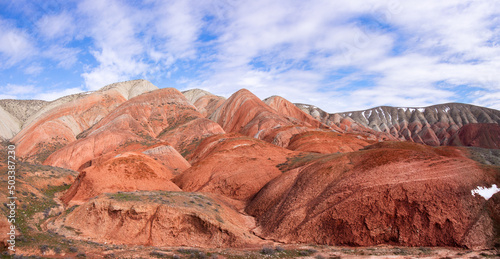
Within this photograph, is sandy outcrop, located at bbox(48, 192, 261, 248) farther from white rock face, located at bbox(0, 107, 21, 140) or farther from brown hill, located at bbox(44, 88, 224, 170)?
white rock face, located at bbox(0, 107, 21, 140)

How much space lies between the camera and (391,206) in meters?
15.2

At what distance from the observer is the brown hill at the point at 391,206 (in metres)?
14.1

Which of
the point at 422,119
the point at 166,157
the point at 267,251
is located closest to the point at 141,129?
the point at 166,157

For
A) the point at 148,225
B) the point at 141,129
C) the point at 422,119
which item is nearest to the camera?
the point at 148,225

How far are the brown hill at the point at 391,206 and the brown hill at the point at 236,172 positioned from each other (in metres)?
6.63

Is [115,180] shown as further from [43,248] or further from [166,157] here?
[166,157]

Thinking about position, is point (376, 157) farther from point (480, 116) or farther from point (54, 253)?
point (480, 116)

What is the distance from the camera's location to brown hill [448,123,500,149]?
8694cm

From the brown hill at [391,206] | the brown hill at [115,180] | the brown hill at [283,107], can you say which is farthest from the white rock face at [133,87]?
the brown hill at [391,206]

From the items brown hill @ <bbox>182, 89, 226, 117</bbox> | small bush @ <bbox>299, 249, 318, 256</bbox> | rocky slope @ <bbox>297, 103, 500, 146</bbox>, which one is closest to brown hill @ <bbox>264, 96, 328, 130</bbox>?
brown hill @ <bbox>182, 89, 226, 117</bbox>

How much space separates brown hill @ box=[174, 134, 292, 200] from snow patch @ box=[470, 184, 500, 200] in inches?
596

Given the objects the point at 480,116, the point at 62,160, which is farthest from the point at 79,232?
the point at 480,116

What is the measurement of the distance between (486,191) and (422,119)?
131 metres

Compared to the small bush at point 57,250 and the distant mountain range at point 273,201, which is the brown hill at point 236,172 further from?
the small bush at point 57,250
